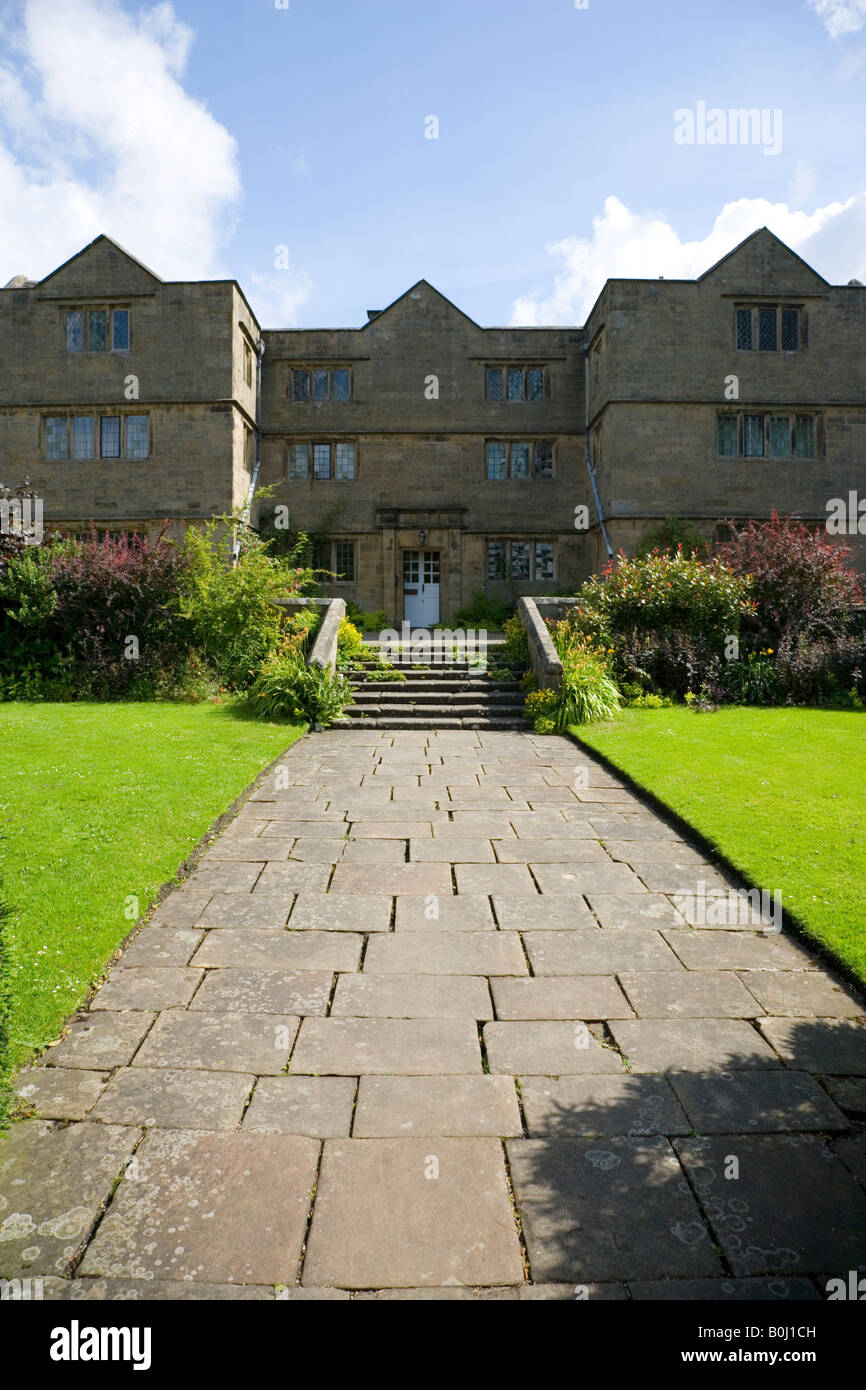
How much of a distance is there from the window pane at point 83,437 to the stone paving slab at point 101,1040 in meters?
19.6

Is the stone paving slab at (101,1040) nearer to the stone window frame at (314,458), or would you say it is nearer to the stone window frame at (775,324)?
the stone window frame at (314,458)

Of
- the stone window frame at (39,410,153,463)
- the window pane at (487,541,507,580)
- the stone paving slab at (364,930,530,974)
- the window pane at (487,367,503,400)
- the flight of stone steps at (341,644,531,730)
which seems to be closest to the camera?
the stone paving slab at (364,930,530,974)

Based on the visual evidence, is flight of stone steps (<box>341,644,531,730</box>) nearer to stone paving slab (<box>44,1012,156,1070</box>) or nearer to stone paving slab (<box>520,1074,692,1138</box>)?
stone paving slab (<box>44,1012,156,1070</box>)

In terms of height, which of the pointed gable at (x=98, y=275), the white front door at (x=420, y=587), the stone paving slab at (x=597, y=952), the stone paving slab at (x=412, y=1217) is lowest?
the stone paving slab at (x=412, y=1217)

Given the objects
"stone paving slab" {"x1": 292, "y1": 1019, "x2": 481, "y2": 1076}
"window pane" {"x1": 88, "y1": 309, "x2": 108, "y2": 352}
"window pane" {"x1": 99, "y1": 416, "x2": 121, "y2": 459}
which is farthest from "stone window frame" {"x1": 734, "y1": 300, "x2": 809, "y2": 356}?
"stone paving slab" {"x1": 292, "y1": 1019, "x2": 481, "y2": 1076}

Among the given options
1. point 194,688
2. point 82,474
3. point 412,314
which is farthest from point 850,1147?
point 412,314

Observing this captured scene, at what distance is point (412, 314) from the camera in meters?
22.6

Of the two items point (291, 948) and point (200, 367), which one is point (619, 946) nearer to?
point (291, 948)

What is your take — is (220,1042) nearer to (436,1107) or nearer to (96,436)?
(436,1107)

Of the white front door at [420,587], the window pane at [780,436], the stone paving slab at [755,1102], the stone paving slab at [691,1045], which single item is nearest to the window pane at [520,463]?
the white front door at [420,587]

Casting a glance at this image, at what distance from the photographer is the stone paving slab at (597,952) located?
4438 millimetres

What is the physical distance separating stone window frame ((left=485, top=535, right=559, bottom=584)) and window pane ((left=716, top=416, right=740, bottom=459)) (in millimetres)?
4831

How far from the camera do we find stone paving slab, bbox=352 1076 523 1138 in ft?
10.2

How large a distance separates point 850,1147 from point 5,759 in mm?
8060
